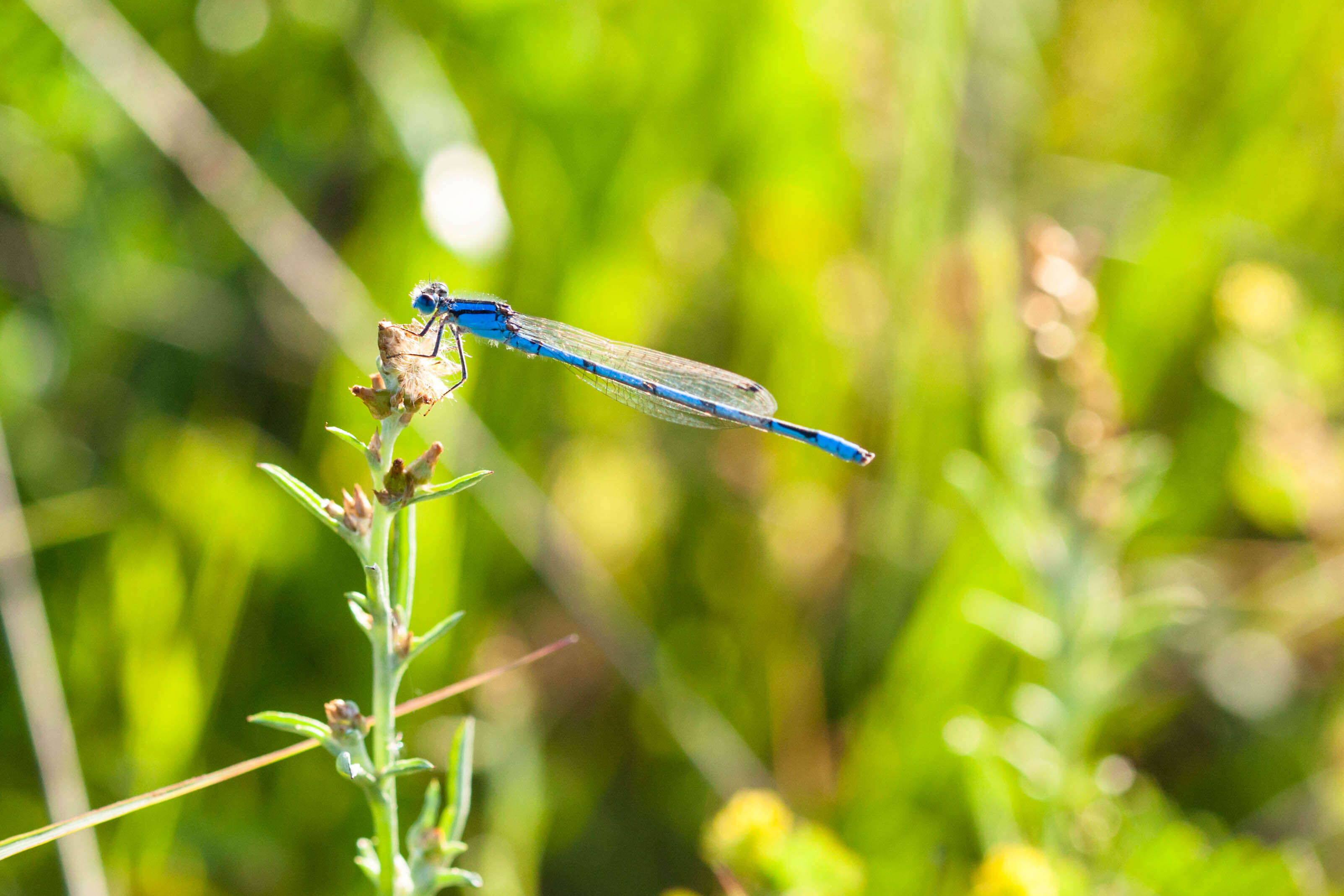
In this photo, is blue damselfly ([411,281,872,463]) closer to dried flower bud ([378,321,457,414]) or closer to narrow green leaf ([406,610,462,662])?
dried flower bud ([378,321,457,414])

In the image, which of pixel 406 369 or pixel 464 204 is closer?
pixel 406 369

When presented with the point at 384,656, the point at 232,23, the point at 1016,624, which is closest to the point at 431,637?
the point at 384,656

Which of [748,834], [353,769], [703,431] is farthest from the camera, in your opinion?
[703,431]

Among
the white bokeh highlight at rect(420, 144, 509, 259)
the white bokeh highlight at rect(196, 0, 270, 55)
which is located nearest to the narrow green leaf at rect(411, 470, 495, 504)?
the white bokeh highlight at rect(420, 144, 509, 259)

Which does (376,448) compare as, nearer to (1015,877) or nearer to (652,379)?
(1015,877)

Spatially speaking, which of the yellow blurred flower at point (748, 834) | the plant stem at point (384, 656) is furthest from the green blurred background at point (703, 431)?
the plant stem at point (384, 656)

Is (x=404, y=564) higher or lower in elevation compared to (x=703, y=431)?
lower

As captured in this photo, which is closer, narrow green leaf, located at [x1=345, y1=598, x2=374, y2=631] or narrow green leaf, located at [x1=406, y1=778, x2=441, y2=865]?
narrow green leaf, located at [x1=345, y1=598, x2=374, y2=631]
